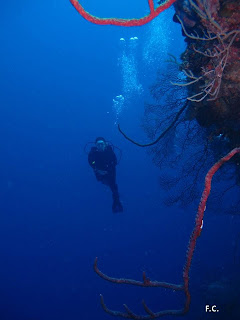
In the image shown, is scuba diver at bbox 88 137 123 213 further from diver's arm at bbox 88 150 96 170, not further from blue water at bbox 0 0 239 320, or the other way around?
blue water at bbox 0 0 239 320

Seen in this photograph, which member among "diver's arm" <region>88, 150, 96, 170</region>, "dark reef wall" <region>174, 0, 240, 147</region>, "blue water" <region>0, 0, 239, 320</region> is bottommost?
"dark reef wall" <region>174, 0, 240, 147</region>

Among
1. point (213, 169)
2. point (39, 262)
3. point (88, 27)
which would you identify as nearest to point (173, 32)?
point (88, 27)

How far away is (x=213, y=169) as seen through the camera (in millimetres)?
2059

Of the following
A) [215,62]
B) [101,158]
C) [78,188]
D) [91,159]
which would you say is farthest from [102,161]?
[78,188]

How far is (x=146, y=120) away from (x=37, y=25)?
249 ft

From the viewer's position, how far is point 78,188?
46.2m

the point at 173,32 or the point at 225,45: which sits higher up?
the point at 173,32

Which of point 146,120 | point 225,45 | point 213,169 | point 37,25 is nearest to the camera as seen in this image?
point 213,169

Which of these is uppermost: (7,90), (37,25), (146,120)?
(37,25)

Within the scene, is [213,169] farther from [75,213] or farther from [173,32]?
[173,32]

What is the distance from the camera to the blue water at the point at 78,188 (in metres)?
26.5

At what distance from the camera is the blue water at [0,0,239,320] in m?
26.5

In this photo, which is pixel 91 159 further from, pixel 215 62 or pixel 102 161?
pixel 215 62

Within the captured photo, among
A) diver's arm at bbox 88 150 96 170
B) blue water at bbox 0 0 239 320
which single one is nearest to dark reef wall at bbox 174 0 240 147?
diver's arm at bbox 88 150 96 170
